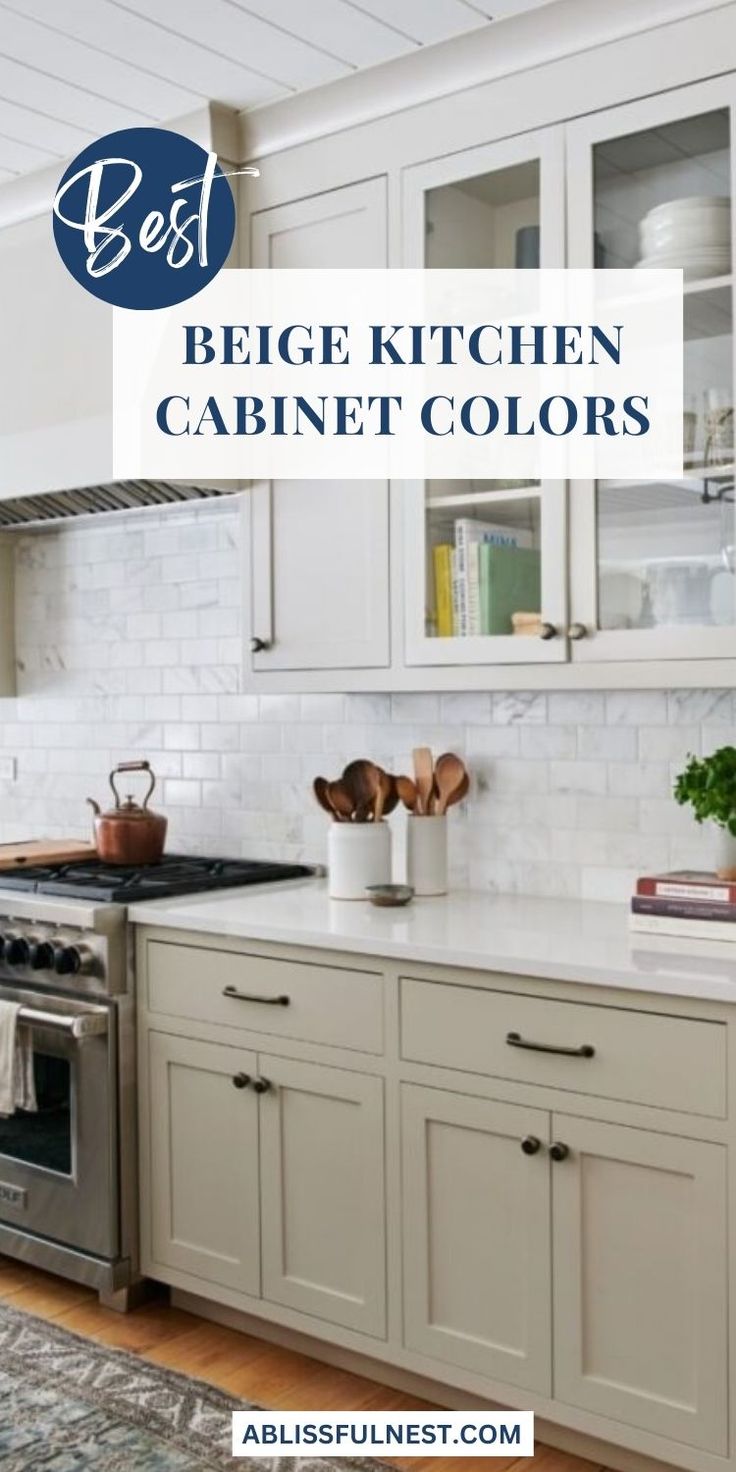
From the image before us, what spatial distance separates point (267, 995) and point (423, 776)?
681 millimetres

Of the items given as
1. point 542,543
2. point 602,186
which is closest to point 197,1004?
point 542,543

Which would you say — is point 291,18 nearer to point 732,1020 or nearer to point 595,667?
point 595,667

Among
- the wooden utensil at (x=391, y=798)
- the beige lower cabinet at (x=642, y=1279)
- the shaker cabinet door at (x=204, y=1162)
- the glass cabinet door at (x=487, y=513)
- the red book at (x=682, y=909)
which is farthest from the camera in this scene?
the wooden utensil at (x=391, y=798)

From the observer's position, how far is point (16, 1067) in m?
3.13

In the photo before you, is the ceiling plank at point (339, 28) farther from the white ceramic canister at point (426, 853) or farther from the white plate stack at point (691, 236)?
the white ceramic canister at point (426, 853)

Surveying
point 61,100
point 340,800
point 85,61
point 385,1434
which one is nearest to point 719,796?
point 340,800

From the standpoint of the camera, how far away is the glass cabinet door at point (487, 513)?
2.70 meters

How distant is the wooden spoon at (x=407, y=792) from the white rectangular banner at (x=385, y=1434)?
1.22 meters

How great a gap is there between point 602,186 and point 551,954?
1.41 m

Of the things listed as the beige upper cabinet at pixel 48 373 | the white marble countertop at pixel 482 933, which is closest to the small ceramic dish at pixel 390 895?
the white marble countertop at pixel 482 933

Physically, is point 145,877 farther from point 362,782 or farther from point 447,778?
point 447,778

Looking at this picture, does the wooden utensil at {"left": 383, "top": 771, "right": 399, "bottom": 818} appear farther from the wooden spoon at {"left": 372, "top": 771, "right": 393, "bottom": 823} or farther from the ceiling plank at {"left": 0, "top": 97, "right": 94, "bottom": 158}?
the ceiling plank at {"left": 0, "top": 97, "right": 94, "bottom": 158}

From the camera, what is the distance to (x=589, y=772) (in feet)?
9.97

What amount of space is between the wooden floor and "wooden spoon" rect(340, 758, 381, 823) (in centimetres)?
112
